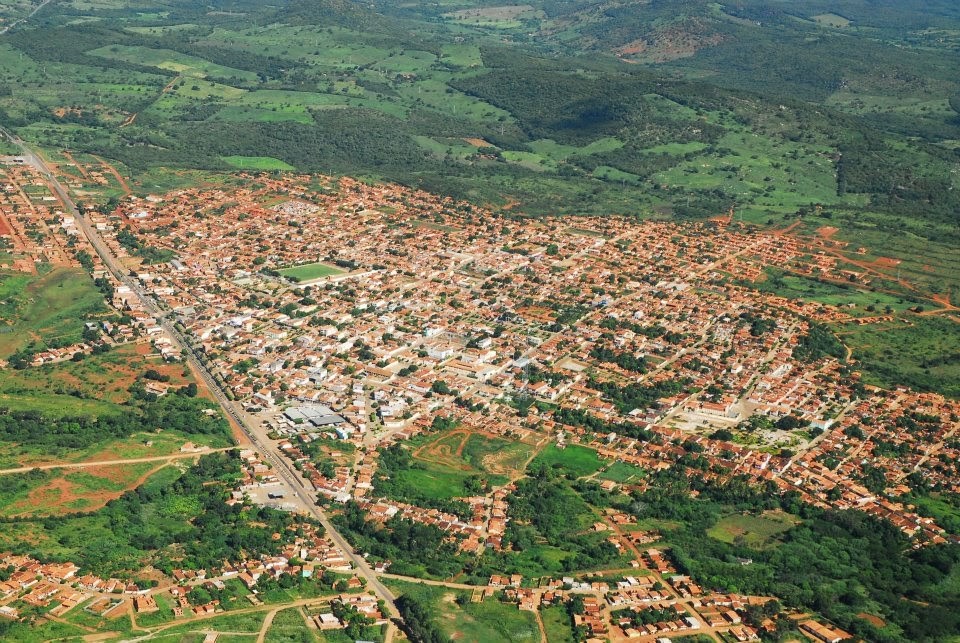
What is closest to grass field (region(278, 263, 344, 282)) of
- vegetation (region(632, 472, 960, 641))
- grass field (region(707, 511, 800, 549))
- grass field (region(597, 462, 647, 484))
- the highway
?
the highway

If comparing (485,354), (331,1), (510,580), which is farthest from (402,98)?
(510,580)

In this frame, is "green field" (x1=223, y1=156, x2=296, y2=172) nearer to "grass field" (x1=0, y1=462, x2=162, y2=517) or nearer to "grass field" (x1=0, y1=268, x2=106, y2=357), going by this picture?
"grass field" (x1=0, y1=268, x2=106, y2=357)

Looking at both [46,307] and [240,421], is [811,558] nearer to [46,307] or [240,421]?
[240,421]

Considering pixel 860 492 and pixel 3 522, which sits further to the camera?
pixel 860 492

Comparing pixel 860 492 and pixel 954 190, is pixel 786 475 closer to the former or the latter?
pixel 860 492

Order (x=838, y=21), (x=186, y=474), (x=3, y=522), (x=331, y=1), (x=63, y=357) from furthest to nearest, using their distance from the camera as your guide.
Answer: (x=838, y=21) < (x=331, y=1) < (x=63, y=357) < (x=186, y=474) < (x=3, y=522)

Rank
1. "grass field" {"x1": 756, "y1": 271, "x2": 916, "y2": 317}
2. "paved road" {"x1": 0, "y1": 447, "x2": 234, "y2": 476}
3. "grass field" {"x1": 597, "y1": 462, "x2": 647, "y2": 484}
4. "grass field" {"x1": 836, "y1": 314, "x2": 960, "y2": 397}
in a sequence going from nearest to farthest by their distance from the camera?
"paved road" {"x1": 0, "y1": 447, "x2": 234, "y2": 476} < "grass field" {"x1": 597, "y1": 462, "x2": 647, "y2": 484} < "grass field" {"x1": 836, "y1": 314, "x2": 960, "y2": 397} < "grass field" {"x1": 756, "y1": 271, "x2": 916, "y2": 317}
